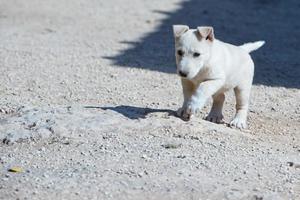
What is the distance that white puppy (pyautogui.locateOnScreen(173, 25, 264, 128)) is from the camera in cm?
628

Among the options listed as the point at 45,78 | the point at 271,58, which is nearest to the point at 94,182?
the point at 45,78

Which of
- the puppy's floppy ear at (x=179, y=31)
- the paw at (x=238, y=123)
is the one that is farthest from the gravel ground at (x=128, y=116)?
the puppy's floppy ear at (x=179, y=31)

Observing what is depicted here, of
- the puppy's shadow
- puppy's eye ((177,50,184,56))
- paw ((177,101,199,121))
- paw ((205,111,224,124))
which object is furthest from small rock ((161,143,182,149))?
paw ((205,111,224,124))

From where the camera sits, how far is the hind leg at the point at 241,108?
7.13m

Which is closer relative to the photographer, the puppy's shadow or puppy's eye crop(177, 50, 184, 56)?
puppy's eye crop(177, 50, 184, 56)

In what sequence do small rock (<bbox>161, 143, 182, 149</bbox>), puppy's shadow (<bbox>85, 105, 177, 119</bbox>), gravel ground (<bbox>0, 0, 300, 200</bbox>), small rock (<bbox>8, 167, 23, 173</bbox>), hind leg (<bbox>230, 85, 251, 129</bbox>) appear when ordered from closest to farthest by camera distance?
gravel ground (<bbox>0, 0, 300, 200</bbox>)
small rock (<bbox>8, 167, 23, 173</bbox>)
small rock (<bbox>161, 143, 182, 149</bbox>)
puppy's shadow (<bbox>85, 105, 177, 119</bbox>)
hind leg (<bbox>230, 85, 251, 129</bbox>)

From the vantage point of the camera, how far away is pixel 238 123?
7.15 metres

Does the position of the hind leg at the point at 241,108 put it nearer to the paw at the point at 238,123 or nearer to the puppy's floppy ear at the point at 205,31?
the paw at the point at 238,123

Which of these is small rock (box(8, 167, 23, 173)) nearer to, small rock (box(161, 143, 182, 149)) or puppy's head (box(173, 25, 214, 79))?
small rock (box(161, 143, 182, 149))

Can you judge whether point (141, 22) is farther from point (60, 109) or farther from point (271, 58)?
point (60, 109)

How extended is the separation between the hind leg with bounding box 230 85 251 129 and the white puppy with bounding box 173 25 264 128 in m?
0.09

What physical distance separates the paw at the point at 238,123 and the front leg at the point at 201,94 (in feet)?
2.53

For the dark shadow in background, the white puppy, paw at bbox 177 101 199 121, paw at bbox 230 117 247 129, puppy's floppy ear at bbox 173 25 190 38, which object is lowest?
the dark shadow in background

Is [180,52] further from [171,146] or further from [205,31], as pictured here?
[171,146]
